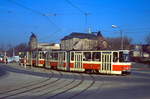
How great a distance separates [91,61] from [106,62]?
228 cm

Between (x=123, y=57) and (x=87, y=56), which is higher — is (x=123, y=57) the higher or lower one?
the lower one

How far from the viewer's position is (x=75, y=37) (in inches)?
4528

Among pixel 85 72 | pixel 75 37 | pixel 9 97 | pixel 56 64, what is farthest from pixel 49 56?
pixel 75 37

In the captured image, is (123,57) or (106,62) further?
(106,62)

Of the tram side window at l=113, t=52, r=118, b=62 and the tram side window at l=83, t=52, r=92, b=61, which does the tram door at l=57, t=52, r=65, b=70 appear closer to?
the tram side window at l=83, t=52, r=92, b=61

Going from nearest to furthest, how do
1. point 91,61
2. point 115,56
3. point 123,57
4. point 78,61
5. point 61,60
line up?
point 123,57
point 115,56
point 91,61
point 78,61
point 61,60

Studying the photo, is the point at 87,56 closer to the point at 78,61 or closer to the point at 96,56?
the point at 96,56

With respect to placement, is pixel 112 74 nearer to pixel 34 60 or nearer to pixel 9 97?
pixel 9 97

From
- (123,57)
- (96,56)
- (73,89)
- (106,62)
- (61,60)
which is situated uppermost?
(96,56)

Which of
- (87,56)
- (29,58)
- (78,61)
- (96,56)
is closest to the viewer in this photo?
(96,56)

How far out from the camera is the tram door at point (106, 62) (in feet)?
91.1

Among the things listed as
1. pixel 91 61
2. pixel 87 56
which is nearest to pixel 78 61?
pixel 87 56

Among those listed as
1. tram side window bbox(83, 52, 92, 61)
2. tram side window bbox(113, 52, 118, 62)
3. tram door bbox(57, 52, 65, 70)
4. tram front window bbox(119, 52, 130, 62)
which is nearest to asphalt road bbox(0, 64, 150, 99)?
tram front window bbox(119, 52, 130, 62)

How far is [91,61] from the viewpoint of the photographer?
97.9 ft
